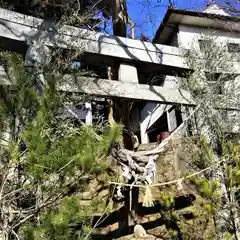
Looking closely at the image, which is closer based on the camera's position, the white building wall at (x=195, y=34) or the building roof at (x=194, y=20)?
the building roof at (x=194, y=20)

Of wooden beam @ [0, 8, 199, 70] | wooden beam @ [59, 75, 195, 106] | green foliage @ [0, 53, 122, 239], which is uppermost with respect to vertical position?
wooden beam @ [0, 8, 199, 70]

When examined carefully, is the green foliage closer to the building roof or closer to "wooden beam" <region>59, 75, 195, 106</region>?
"wooden beam" <region>59, 75, 195, 106</region>

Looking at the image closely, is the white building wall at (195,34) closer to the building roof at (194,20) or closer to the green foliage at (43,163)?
the building roof at (194,20)

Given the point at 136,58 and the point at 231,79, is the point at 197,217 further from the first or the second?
the point at 231,79

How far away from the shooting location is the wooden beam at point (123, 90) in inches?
181

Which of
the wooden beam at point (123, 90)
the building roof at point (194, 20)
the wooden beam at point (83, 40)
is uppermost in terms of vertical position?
the building roof at point (194, 20)

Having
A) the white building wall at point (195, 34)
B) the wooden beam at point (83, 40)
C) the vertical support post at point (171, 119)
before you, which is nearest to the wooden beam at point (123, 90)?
the wooden beam at point (83, 40)

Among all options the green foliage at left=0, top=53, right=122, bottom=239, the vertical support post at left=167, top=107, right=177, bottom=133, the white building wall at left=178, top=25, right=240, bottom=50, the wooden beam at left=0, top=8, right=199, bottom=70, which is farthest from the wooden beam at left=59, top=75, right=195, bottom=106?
the white building wall at left=178, top=25, right=240, bottom=50

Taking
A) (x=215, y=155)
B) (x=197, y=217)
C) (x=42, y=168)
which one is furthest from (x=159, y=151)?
(x=42, y=168)

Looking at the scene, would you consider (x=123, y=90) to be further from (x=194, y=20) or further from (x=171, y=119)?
(x=194, y=20)

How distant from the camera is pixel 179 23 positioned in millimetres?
9430

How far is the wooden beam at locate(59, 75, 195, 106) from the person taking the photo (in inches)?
181

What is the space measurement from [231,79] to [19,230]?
5.02 metres

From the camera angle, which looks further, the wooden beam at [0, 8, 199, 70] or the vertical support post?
the vertical support post
